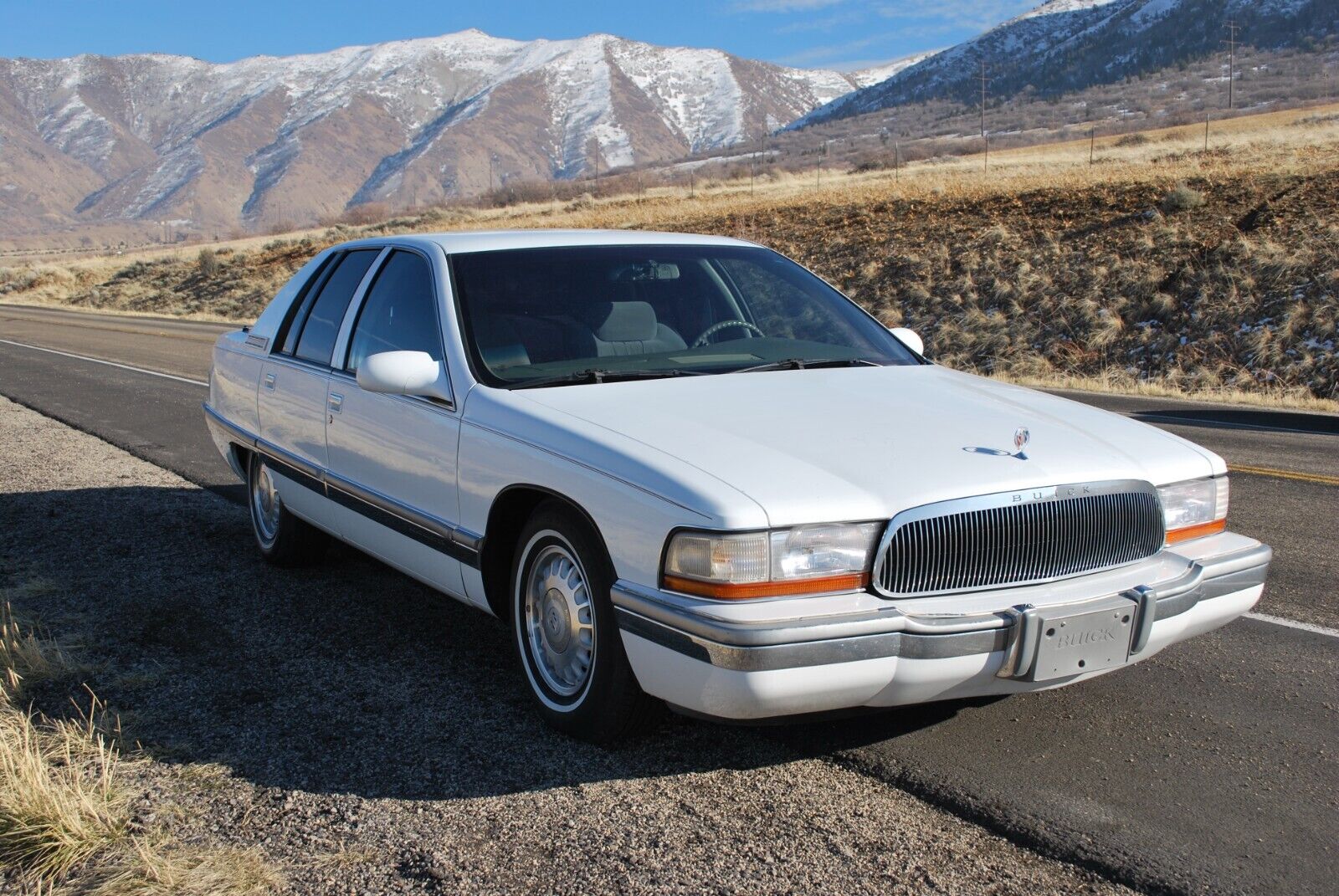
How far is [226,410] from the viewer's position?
6.75m

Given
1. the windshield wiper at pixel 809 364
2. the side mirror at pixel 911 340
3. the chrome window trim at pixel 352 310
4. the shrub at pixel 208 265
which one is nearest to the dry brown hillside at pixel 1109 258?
the shrub at pixel 208 265

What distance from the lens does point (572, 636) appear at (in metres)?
3.88

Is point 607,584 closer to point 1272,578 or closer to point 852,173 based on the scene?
point 1272,578

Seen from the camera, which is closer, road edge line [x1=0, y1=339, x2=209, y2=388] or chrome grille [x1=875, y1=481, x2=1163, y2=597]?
chrome grille [x1=875, y1=481, x2=1163, y2=597]

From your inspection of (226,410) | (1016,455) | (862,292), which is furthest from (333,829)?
(862,292)

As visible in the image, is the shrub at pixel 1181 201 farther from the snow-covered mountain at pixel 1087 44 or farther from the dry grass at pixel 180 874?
the snow-covered mountain at pixel 1087 44

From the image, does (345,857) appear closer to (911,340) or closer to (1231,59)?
(911,340)

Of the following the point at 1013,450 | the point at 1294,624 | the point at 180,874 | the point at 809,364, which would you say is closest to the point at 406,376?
the point at 809,364

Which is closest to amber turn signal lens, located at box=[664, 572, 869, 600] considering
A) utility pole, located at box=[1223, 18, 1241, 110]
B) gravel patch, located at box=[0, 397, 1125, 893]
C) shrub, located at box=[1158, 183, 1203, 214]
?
gravel patch, located at box=[0, 397, 1125, 893]

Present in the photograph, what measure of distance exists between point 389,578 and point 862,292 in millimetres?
23405

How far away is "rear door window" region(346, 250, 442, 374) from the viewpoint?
4.73 m

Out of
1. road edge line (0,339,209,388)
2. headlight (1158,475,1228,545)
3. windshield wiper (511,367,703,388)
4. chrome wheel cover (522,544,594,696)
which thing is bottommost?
road edge line (0,339,209,388)

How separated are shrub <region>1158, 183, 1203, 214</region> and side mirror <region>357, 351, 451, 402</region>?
25354 mm

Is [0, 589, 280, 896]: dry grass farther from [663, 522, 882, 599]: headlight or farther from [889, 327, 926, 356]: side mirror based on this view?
[889, 327, 926, 356]: side mirror
